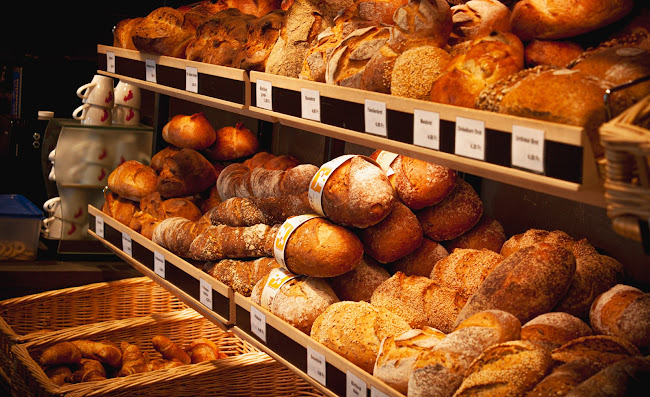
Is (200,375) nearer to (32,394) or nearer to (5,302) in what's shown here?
(32,394)

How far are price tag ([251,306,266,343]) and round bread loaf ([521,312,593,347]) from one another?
726mm

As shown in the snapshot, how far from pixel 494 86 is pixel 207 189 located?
1.90 meters

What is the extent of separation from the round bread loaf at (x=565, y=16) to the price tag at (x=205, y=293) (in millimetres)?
1217

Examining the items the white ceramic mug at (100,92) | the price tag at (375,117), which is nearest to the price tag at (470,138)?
the price tag at (375,117)

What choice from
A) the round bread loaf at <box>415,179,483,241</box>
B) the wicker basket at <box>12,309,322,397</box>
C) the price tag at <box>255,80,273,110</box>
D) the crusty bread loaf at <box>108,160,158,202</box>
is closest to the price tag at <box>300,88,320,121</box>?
the price tag at <box>255,80,273,110</box>

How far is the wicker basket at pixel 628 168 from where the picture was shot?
0.86 m

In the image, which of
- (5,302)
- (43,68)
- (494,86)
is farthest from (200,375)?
(43,68)

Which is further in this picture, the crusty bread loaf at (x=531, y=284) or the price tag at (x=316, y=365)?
the price tag at (x=316, y=365)

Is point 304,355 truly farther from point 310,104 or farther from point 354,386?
point 310,104

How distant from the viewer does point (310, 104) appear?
1.64 meters

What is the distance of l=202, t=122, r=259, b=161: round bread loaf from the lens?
2920 mm

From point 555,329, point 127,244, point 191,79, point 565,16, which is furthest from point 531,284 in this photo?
point 127,244

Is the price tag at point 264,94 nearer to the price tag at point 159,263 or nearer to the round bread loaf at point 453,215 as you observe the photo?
the round bread loaf at point 453,215

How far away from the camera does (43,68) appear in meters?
4.04
